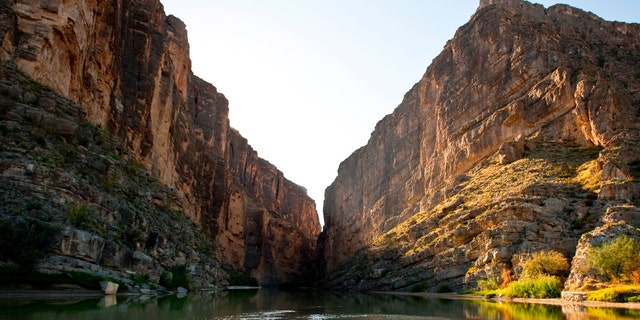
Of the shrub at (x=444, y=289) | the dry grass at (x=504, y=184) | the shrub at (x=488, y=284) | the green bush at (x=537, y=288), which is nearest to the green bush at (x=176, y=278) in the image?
the shrub at (x=444, y=289)

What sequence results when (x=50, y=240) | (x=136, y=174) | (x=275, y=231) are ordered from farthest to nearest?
(x=275, y=231)
(x=136, y=174)
(x=50, y=240)

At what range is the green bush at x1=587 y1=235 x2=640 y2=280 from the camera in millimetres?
31312

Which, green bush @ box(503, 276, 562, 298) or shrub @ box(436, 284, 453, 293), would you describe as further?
shrub @ box(436, 284, 453, 293)

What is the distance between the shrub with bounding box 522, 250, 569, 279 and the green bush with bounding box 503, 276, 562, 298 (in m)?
1.09

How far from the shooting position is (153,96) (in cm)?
5872

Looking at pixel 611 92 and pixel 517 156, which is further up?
pixel 611 92

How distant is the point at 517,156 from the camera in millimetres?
59219

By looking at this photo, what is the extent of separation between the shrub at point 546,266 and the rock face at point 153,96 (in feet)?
117

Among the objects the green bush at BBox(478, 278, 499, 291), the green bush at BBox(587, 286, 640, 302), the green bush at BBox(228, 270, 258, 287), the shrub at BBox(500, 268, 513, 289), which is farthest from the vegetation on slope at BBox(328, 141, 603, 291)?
the green bush at BBox(228, 270, 258, 287)

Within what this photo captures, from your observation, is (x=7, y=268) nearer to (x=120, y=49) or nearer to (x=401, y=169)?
(x=120, y=49)

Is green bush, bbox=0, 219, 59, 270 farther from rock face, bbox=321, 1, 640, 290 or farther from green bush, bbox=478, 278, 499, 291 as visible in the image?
rock face, bbox=321, 1, 640, 290

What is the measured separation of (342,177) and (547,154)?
79.4 meters

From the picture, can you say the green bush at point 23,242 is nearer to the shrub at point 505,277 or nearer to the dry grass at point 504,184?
the shrub at point 505,277

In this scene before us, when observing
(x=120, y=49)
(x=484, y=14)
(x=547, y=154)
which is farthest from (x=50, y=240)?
(x=484, y=14)
